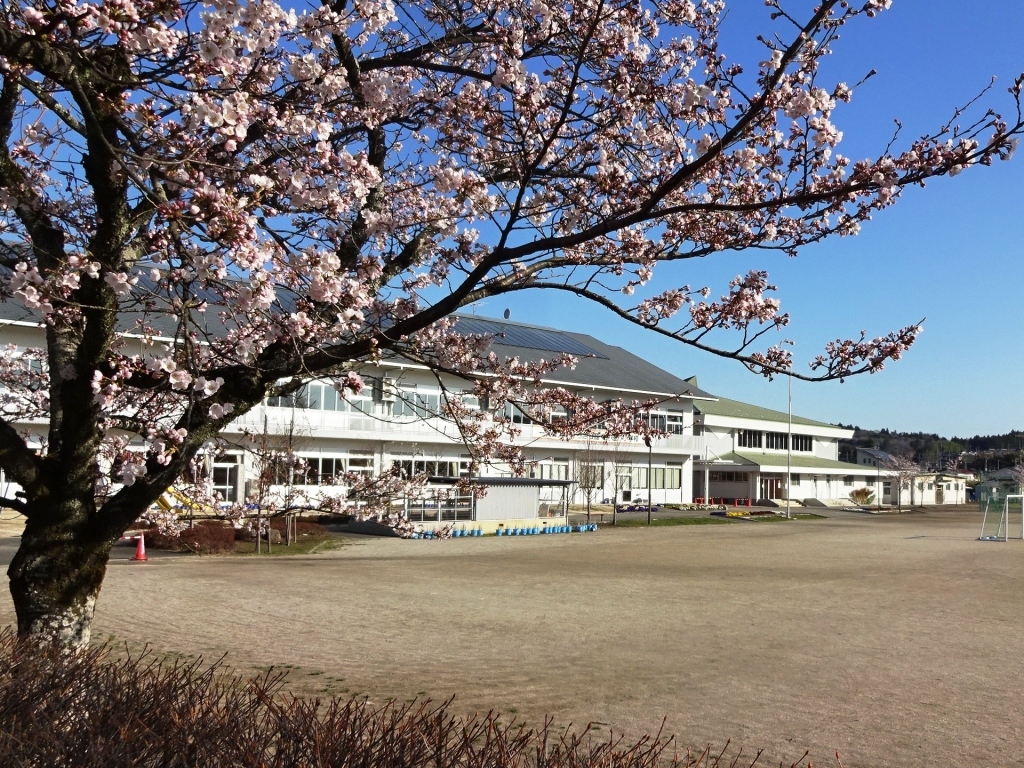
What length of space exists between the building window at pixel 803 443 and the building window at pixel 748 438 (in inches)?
216

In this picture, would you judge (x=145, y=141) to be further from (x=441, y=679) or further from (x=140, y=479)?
(x=441, y=679)

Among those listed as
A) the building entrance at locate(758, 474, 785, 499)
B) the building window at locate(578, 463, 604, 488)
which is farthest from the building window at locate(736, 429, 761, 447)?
the building window at locate(578, 463, 604, 488)

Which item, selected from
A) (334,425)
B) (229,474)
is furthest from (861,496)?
(229,474)

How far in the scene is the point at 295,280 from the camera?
5.48m

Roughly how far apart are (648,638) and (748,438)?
62.1 meters

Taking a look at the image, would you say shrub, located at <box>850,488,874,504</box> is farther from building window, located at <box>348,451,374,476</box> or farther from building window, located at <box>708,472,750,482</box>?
building window, located at <box>348,451,374,476</box>

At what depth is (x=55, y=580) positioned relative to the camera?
20.7 ft

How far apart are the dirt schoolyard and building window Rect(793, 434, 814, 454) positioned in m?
52.6

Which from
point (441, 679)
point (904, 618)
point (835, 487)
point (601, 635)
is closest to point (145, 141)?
point (441, 679)

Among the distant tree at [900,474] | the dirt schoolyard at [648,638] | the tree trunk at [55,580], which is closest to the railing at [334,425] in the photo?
the dirt schoolyard at [648,638]

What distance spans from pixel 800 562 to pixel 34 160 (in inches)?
958

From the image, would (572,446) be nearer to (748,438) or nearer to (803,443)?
(748,438)

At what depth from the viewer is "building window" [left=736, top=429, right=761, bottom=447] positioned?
2847 inches

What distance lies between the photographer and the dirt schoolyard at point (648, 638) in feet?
29.1
